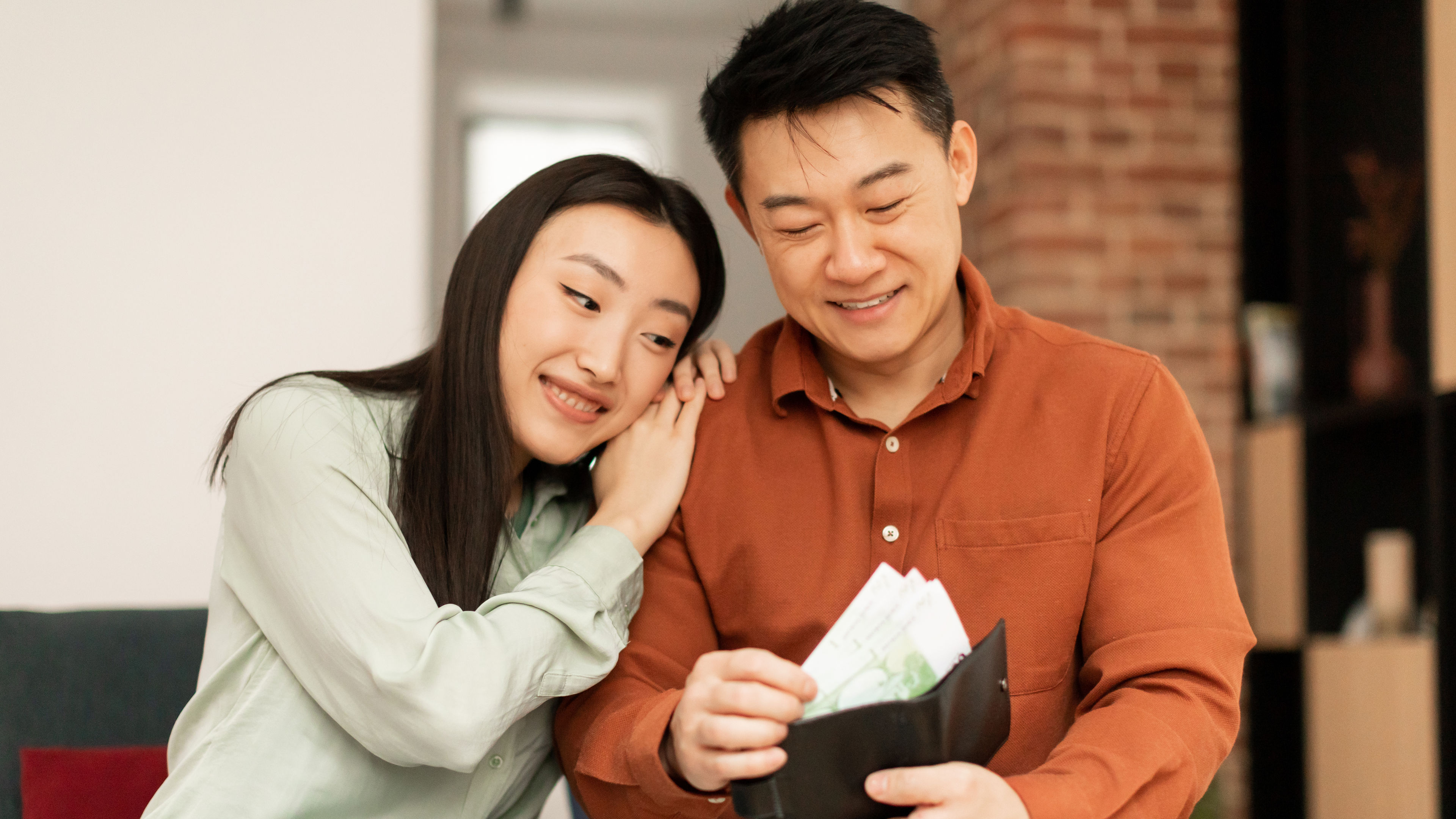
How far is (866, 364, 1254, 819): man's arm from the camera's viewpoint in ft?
3.86

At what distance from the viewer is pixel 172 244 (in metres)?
2.61

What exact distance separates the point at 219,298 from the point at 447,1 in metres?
2.00

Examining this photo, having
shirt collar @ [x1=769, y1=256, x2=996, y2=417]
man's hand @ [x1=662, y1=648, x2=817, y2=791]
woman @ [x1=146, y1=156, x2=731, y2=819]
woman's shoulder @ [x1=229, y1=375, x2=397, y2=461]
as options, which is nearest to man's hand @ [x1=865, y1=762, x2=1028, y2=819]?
man's hand @ [x1=662, y1=648, x2=817, y2=791]

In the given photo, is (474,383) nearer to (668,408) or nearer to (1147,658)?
(668,408)

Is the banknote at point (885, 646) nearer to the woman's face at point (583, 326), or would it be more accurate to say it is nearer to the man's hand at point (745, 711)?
the man's hand at point (745, 711)

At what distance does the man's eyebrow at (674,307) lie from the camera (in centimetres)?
168

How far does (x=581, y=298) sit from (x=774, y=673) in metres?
0.68

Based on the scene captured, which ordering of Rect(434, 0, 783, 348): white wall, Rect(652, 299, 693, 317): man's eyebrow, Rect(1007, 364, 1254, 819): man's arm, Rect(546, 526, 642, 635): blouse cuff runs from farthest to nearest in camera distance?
Rect(434, 0, 783, 348): white wall → Rect(652, 299, 693, 317): man's eyebrow → Rect(546, 526, 642, 635): blouse cuff → Rect(1007, 364, 1254, 819): man's arm

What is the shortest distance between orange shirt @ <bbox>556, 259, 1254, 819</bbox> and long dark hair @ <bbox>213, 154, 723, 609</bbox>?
0.23m

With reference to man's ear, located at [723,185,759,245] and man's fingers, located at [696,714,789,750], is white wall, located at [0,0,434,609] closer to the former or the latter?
man's ear, located at [723,185,759,245]

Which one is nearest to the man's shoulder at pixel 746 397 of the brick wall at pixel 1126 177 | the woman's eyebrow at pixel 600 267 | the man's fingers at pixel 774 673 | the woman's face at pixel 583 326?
the woman's face at pixel 583 326

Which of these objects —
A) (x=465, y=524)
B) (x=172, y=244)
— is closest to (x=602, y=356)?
(x=465, y=524)

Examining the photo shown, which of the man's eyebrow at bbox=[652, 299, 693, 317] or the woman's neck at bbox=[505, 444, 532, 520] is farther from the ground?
the man's eyebrow at bbox=[652, 299, 693, 317]

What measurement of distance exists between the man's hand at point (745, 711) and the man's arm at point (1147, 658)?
102 mm
